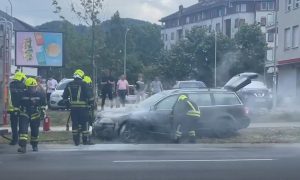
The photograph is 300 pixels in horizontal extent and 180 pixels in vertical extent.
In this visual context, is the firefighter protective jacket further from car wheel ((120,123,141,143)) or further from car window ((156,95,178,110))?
car window ((156,95,178,110))

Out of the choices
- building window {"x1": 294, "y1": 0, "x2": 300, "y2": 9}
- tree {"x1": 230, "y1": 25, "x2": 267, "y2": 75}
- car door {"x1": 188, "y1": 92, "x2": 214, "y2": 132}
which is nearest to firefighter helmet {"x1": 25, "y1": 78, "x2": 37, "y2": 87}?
car door {"x1": 188, "y1": 92, "x2": 214, "y2": 132}

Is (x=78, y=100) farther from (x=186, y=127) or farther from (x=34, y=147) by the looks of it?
(x=186, y=127)

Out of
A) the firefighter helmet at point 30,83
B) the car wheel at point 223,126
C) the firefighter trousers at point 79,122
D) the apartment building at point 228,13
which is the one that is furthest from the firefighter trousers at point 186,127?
the apartment building at point 228,13

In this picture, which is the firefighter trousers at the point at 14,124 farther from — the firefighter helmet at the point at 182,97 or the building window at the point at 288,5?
the building window at the point at 288,5

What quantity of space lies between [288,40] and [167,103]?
26.6 m

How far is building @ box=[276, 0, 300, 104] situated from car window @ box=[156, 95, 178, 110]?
21.8 metres

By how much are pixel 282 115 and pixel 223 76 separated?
61.0 feet

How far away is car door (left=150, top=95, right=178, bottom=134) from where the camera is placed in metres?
15.2

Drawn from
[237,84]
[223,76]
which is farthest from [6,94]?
[223,76]

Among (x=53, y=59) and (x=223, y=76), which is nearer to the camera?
(x=53, y=59)

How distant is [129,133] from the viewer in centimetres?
1517

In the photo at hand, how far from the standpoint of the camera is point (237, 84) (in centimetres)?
1784

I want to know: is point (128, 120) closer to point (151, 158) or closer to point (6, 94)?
point (151, 158)

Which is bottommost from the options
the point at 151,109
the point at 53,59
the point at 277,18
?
the point at 151,109
